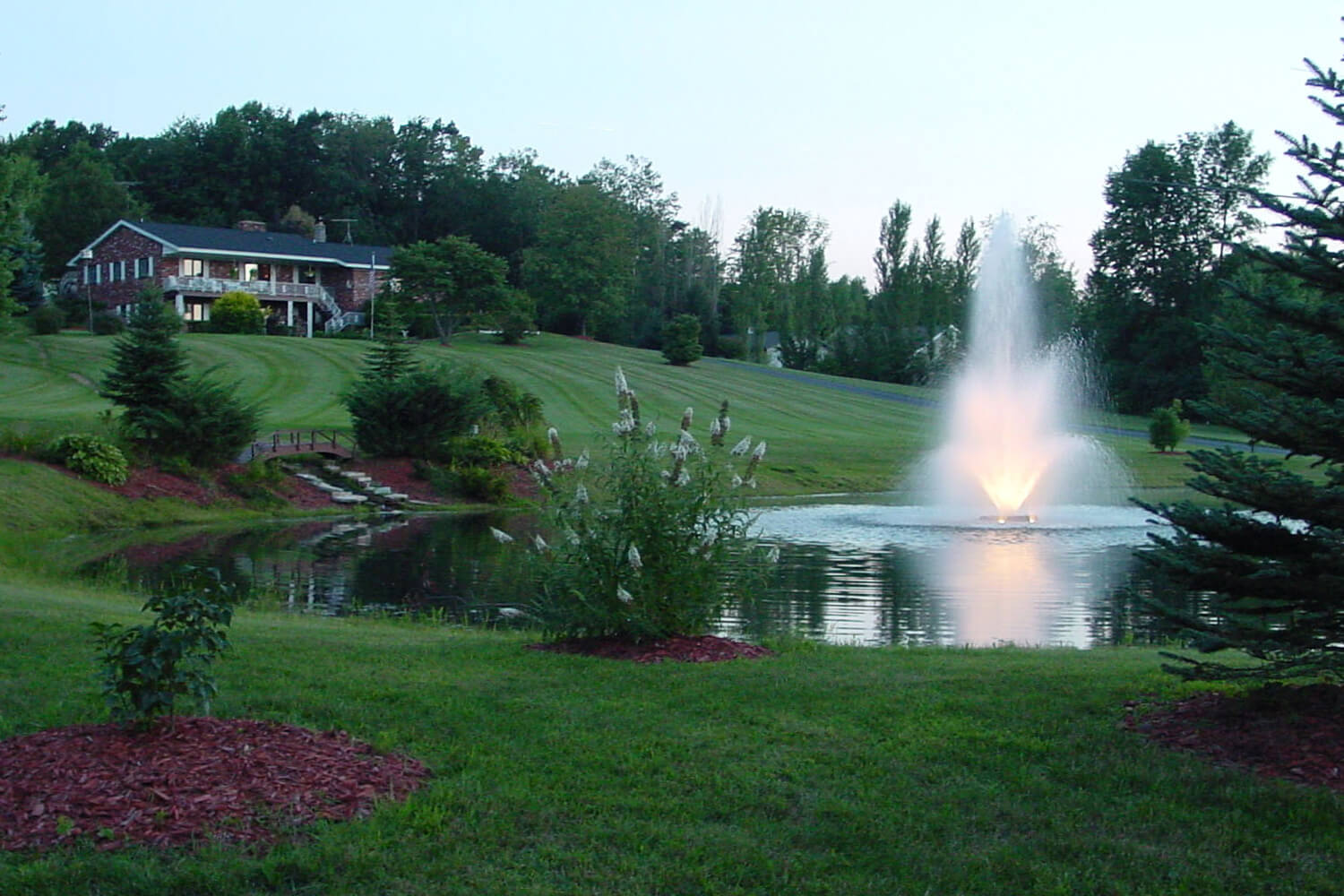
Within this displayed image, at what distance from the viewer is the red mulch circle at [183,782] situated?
18.1 ft

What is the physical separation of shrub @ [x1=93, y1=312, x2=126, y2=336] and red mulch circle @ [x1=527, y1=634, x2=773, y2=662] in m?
57.0

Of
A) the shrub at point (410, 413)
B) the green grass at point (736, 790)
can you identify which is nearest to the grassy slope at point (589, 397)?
the shrub at point (410, 413)

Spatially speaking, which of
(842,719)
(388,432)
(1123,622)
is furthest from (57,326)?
(842,719)

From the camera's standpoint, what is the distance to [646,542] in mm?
10562

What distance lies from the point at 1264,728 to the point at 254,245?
A: 7476 centimetres

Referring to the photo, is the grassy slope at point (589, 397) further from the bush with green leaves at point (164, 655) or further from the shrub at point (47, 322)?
the bush with green leaves at point (164, 655)

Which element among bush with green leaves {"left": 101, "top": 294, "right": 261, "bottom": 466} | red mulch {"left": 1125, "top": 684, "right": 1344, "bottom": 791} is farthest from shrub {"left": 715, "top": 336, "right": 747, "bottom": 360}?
red mulch {"left": 1125, "top": 684, "right": 1344, "bottom": 791}

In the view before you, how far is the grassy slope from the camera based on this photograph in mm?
41844

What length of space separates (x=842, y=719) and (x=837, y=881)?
98.0 inches

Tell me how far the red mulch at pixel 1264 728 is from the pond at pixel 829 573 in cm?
642

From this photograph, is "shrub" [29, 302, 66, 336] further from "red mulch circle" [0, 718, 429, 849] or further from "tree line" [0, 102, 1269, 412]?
"red mulch circle" [0, 718, 429, 849]

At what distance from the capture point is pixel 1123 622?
640 inches

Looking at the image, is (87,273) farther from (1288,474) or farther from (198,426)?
(1288,474)

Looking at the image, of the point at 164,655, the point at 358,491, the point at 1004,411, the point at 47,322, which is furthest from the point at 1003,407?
the point at 47,322
